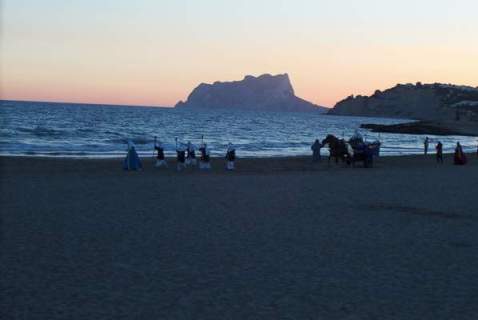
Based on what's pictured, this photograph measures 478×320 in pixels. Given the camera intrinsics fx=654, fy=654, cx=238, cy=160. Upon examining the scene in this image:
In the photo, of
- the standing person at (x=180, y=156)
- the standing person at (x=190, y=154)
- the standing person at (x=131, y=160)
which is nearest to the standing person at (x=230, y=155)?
the standing person at (x=190, y=154)

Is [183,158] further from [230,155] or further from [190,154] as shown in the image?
[230,155]

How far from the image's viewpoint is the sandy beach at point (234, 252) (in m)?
6.62

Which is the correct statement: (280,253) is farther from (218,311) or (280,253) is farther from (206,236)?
(218,311)

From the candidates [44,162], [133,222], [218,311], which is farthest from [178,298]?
[44,162]

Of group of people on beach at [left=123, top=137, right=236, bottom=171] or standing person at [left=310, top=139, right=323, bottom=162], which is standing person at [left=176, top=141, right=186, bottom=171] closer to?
group of people on beach at [left=123, top=137, right=236, bottom=171]

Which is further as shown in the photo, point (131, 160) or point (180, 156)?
point (180, 156)

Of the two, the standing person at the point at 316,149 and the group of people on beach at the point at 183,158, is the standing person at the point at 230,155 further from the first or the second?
the standing person at the point at 316,149

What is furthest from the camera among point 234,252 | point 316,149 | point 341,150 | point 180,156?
point 316,149

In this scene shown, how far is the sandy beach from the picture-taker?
662 cm

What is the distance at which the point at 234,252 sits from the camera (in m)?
9.22

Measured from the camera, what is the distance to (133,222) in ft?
38.6

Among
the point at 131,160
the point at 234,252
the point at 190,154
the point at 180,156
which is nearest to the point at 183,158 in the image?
the point at 180,156

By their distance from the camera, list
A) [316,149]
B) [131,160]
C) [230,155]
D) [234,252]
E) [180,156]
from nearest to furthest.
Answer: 1. [234,252]
2. [131,160]
3. [180,156]
4. [230,155]
5. [316,149]

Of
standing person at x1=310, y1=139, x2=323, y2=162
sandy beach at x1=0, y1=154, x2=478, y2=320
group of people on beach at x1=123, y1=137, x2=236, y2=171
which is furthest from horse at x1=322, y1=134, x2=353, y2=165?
sandy beach at x1=0, y1=154, x2=478, y2=320
